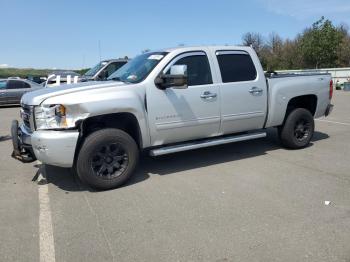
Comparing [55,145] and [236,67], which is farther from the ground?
[236,67]

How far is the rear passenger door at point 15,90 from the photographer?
62.1 feet

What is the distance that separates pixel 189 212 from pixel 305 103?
4.43 meters

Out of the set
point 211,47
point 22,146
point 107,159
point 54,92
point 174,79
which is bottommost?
point 107,159

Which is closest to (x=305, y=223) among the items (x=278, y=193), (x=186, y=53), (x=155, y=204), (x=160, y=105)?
(x=278, y=193)

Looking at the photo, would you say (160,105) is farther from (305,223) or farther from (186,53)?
(305,223)

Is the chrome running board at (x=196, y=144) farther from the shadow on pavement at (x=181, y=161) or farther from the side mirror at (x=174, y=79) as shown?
the side mirror at (x=174, y=79)

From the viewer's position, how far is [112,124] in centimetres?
571

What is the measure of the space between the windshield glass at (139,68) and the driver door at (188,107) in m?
0.24

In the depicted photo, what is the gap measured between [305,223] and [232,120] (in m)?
2.64

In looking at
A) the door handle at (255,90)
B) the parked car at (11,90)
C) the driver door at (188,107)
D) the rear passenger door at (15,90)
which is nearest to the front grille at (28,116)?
the driver door at (188,107)

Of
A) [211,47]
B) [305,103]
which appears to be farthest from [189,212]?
[305,103]

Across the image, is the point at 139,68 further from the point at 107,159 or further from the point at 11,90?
the point at 11,90

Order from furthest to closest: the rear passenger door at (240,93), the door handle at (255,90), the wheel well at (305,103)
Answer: the wheel well at (305,103) → the door handle at (255,90) → the rear passenger door at (240,93)

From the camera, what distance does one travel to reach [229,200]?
486cm
